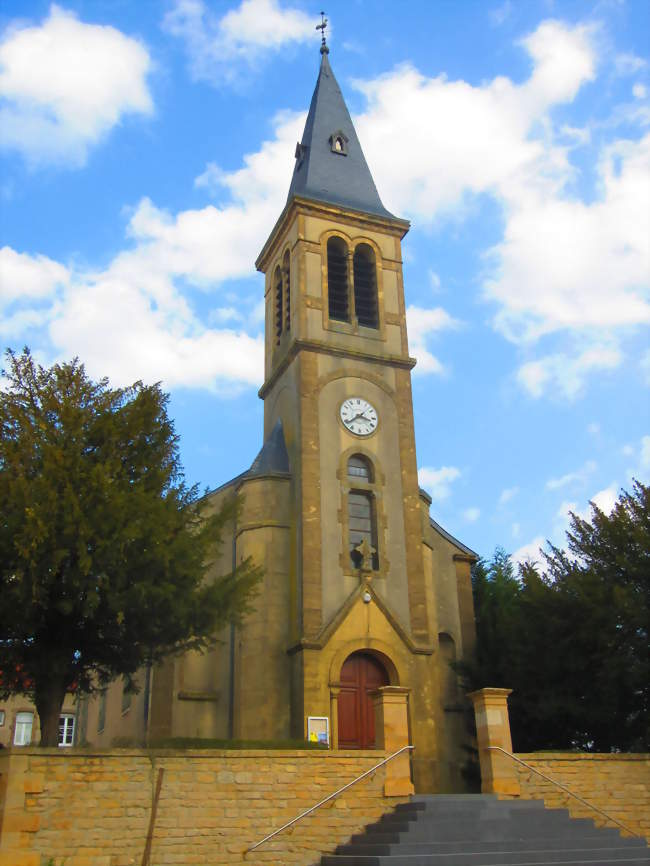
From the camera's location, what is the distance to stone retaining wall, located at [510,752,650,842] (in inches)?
608

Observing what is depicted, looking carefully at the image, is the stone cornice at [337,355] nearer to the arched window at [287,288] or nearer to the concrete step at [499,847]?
the arched window at [287,288]

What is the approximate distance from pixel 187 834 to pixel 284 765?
1849 millimetres

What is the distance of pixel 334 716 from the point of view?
21.3m

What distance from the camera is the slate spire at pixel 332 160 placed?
29000 millimetres

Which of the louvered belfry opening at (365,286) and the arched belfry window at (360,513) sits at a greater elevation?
the louvered belfry opening at (365,286)

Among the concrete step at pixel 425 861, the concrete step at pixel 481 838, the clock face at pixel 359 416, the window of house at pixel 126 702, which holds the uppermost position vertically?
the clock face at pixel 359 416

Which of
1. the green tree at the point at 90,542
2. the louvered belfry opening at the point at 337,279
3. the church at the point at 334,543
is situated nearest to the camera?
the green tree at the point at 90,542

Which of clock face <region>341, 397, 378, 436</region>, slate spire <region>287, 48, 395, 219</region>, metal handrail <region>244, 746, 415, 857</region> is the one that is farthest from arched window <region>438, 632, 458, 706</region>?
slate spire <region>287, 48, 395, 219</region>

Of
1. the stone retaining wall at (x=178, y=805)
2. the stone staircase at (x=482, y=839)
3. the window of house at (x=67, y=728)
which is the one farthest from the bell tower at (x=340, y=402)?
the window of house at (x=67, y=728)

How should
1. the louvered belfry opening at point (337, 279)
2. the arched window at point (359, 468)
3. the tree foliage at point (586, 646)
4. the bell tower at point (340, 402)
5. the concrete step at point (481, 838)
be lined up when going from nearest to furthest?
the concrete step at point (481, 838), the tree foliage at point (586, 646), the bell tower at point (340, 402), the arched window at point (359, 468), the louvered belfry opening at point (337, 279)

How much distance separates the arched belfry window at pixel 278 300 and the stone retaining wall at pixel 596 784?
16746mm

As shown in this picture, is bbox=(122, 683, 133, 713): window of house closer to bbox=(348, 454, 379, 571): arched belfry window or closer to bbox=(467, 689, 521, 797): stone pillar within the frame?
bbox=(348, 454, 379, 571): arched belfry window

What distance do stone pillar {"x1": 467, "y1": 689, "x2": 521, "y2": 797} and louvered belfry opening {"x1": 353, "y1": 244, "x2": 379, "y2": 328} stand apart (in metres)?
14.0

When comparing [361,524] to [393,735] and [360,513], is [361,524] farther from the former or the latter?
[393,735]
